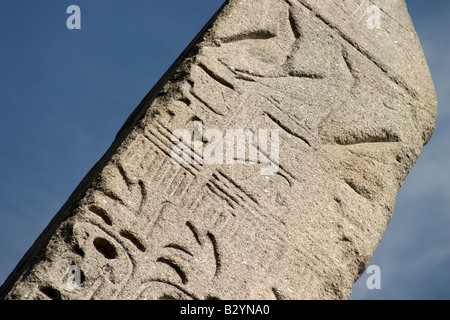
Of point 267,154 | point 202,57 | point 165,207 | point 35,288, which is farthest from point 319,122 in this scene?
point 35,288

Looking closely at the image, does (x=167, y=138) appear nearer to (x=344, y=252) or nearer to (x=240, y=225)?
(x=240, y=225)

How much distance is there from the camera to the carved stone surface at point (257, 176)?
3.14 m

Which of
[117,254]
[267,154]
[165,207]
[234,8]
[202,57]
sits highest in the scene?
[234,8]

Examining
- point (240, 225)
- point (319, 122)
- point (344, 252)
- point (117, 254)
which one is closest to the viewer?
point (117, 254)

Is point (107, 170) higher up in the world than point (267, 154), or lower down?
lower down

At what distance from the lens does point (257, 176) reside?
3.54m

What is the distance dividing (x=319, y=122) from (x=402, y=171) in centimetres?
55

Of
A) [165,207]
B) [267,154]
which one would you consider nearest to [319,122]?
[267,154]

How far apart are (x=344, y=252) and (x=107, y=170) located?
1193 millimetres

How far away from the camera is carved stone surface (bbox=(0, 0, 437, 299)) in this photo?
3143 millimetres

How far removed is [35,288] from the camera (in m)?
2.97

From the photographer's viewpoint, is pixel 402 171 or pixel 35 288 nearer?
pixel 35 288
